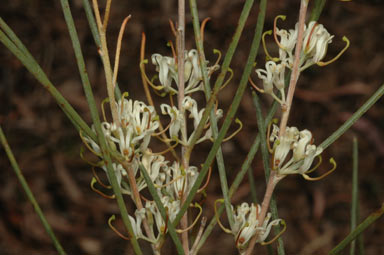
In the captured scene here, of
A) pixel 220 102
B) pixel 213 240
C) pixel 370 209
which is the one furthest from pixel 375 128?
pixel 213 240

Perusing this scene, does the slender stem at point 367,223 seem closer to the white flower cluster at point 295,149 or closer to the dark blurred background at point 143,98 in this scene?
the white flower cluster at point 295,149

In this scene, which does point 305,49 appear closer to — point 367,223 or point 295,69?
point 295,69

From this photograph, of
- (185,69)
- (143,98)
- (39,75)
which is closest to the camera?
(39,75)

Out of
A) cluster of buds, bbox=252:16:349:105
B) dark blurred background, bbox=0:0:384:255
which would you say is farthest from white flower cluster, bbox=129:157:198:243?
dark blurred background, bbox=0:0:384:255

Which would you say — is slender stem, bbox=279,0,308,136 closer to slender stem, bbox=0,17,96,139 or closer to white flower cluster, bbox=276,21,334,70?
white flower cluster, bbox=276,21,334,70

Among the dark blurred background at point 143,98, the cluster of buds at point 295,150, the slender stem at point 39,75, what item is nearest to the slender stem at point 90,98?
the slender stem at point 39,75

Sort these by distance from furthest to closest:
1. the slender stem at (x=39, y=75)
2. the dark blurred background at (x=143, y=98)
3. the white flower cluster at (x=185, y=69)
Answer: the dark blurred background at (x=143, y=98), the white flower cluster at (x=185, y=69), the slender stem at (x=39, y=75)

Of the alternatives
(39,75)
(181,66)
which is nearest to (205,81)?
(181,66)

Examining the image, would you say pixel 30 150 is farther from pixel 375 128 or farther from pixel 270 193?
pixel 270 193
